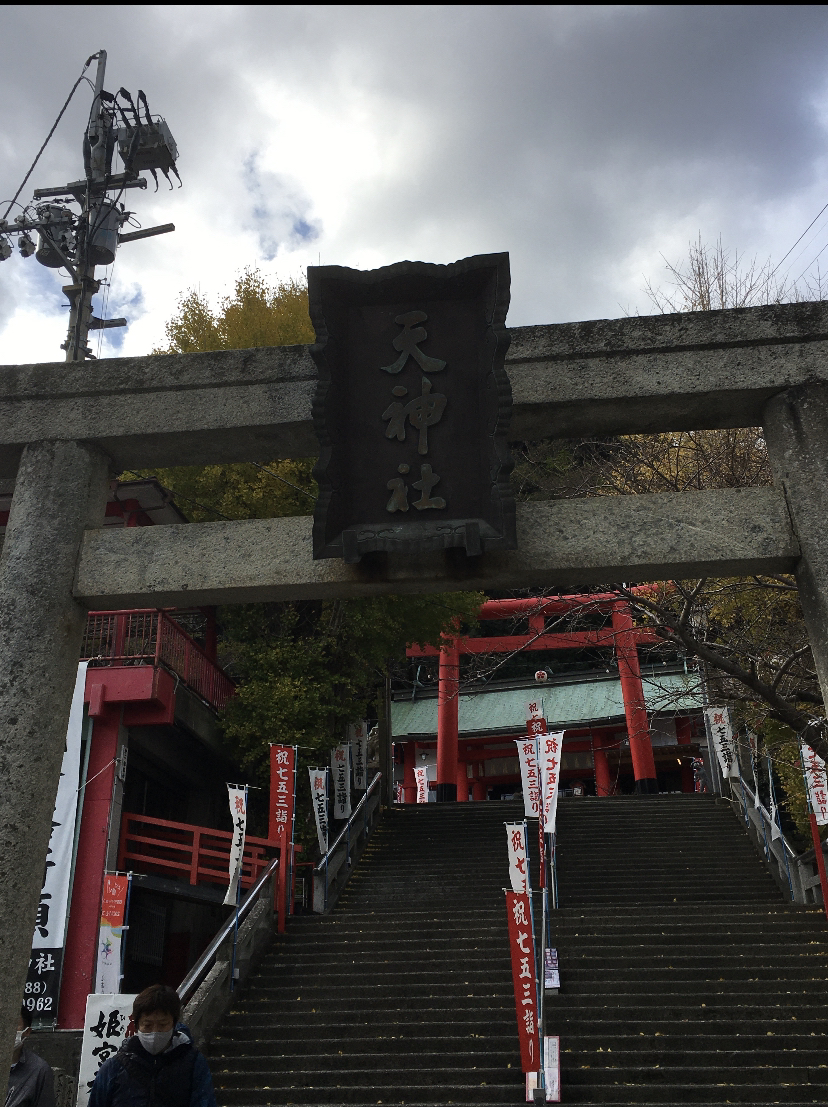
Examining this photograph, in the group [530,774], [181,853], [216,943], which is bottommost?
[216,943]

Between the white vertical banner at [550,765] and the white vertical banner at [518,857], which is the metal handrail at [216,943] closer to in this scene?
the white vertical banner at [518,857]

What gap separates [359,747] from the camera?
18.1 metres

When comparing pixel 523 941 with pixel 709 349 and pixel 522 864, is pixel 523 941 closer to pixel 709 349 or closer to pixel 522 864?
pixel 522 864

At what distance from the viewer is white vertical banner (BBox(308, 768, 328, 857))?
14047 millimetres

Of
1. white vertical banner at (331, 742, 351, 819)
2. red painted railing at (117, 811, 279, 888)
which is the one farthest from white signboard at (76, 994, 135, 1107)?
white vertical banner at (331, 742, 351, 819)

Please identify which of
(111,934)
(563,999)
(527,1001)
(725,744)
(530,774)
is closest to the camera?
(527,1001)

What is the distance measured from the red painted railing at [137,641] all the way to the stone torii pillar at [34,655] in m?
8.16

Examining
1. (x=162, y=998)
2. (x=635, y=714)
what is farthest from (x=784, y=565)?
(x=635, y=714)

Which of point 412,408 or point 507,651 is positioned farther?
point 507,651

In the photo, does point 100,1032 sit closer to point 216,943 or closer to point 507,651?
point 216,943

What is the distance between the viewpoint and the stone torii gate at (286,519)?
Answer: 4191mm

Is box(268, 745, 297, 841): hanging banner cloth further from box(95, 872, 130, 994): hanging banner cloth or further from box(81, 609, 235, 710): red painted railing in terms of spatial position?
→ box(95, 872, 130, 994): hanging banner cloth

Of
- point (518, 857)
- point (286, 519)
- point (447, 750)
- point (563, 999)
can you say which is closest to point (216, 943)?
point (518, 857)

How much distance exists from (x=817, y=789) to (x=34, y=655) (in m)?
11.1
